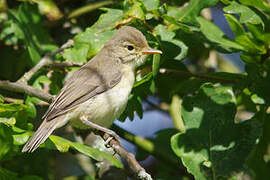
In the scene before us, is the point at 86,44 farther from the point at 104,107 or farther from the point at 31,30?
the point at 31,30

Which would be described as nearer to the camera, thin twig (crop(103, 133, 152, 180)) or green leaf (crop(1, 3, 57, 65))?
thin twig (crop(103, 133, 152, 180))

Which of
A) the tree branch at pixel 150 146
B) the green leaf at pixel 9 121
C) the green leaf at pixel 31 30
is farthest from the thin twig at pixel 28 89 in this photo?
the tree branch at pixel 150 146

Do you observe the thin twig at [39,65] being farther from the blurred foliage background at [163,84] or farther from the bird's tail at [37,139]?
the bird's tail at [37,139]

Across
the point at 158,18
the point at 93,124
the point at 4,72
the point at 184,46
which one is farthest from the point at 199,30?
the point at 4,72

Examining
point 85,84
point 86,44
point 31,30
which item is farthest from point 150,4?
point 31,30

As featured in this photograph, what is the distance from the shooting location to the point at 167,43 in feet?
10.8

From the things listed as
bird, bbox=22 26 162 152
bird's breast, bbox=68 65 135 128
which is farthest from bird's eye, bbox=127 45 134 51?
bird's breast, bbox=68 65 135 128

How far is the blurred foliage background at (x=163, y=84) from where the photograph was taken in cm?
285

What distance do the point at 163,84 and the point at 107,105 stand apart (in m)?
0.67

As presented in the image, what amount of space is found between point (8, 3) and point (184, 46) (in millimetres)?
1782

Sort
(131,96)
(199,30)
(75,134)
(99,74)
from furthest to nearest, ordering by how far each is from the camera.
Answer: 1. (75,134)
2. (99,74)
3. (131,96)
4. (199,30)

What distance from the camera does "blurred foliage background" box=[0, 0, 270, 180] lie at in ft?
9.34

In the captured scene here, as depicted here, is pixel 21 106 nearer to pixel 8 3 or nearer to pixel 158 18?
pixel 158 18

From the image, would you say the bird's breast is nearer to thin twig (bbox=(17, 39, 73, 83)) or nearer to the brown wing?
the brown wing
